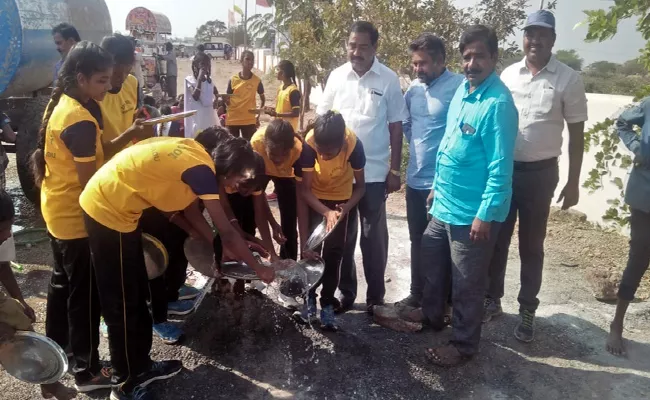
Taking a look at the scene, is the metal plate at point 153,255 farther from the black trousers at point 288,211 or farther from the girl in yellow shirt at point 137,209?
the black trousers at point 288,211

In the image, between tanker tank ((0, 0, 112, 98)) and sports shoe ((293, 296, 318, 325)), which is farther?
tanker tank ((0, 0, 112, 98))

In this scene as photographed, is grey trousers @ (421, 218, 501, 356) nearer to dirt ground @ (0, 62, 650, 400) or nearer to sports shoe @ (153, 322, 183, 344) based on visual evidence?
dirt ground @ (0, 62, 650, 400)

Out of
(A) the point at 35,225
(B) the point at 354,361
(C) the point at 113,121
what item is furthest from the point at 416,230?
(A) the point at 35,225

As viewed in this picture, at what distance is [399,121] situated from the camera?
3455 mm

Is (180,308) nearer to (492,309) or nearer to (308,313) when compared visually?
(308,313)

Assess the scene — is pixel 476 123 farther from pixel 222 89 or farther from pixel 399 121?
pixel 222 89

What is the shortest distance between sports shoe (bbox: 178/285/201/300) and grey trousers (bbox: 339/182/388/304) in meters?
1.03

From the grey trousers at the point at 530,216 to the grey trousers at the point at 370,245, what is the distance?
0.80 metres

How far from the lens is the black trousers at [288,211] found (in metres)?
3.52

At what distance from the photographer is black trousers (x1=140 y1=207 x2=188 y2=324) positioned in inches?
122

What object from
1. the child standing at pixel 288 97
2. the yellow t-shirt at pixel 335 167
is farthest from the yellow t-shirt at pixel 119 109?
the child standing at pixel 288 97

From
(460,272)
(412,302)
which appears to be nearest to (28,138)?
(412,302)

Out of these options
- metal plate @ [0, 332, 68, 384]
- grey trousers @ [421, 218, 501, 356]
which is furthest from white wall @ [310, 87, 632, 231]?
metal plate @ [0, 332, 68, 384]

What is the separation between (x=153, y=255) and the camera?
9.05 ft
